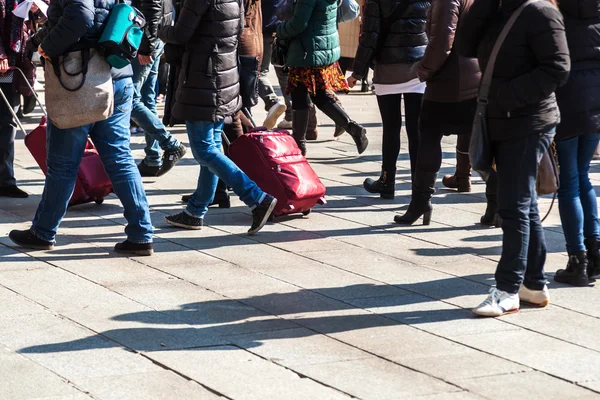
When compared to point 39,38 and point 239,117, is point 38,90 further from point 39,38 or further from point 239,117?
point 39,38

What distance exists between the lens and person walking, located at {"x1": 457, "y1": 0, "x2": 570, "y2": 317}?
17.8ft

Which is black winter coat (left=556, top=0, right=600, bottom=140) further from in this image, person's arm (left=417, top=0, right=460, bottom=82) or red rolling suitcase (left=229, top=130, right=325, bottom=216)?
red rolling suitcase (left=229, top=130, right=325, bottom=216)

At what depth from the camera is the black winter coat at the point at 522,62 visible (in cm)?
542

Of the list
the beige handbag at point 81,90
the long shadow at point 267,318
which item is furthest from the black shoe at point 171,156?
the long shadow at point 267,318

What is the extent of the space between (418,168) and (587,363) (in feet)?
9.66

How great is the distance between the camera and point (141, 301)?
231 inches

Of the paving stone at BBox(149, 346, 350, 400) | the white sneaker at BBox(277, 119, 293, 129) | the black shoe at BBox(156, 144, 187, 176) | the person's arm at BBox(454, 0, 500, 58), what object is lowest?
the paving stone at BBox(149, 346, 350, 400)

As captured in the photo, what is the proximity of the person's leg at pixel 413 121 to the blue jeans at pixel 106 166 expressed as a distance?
93.1 inches

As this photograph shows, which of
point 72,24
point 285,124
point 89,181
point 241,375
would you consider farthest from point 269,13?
point 241,375

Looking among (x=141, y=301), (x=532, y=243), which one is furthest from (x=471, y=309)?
(x=141, y=301)

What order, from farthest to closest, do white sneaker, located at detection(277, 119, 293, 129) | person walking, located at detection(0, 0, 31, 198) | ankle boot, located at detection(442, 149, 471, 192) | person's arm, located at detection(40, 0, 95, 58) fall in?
white sneaker, located at detection(277, 119, 293, 129) → ankle boot, located at detection(442, 149, 471, 192) → person walking, located at detection(0, 0, 31, 198) → person's arm, located at detection(40, 0, 95, 58)

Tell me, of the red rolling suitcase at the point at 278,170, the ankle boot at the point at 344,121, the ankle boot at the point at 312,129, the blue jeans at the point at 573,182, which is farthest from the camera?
the ankle boot at the point at 312,129

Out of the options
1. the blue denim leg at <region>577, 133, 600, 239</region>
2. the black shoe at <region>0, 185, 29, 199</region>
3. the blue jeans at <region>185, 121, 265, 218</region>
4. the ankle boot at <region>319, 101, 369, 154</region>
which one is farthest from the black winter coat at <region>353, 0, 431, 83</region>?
the black shoe at <region>0, 185, 29, 199</region>

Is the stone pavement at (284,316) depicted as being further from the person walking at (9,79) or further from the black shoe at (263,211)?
the person walking at (9,79)
